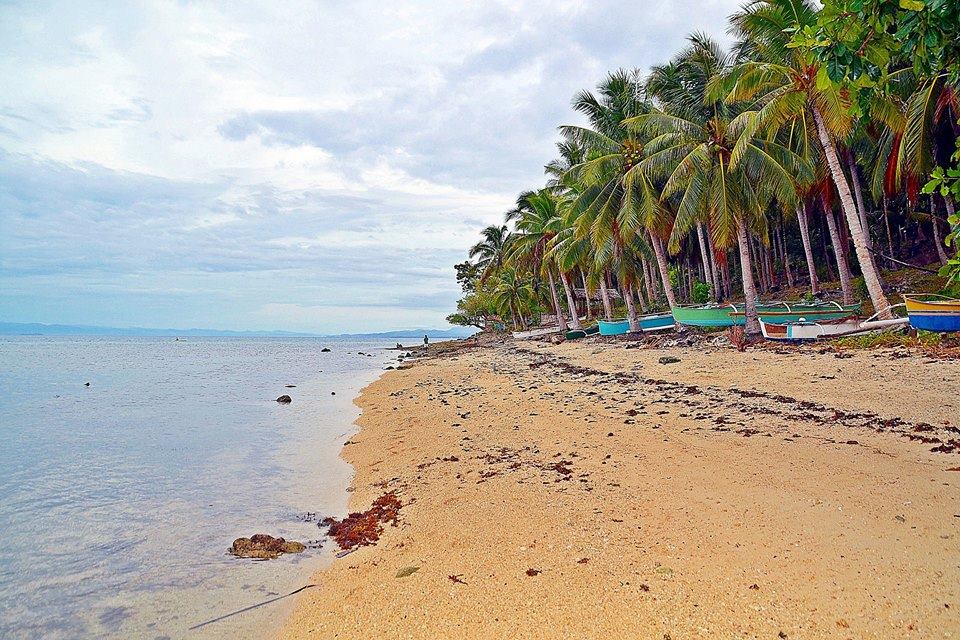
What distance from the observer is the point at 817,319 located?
725 inches

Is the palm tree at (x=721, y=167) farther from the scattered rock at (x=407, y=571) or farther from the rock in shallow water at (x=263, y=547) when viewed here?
the rock in shallow water at (x=263, y=547)

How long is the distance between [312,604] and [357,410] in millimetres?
12623

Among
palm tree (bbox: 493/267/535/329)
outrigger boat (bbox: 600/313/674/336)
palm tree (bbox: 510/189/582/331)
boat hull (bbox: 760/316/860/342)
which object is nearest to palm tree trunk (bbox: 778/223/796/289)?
outrigger boat (bbox: 600/313/674/336)

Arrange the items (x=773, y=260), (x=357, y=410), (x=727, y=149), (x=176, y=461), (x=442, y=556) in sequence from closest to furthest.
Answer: (x=442, y=556)
(x=176, y=461)
(x=357, y=410)
(x=727, y=149)
(x=773, y=260)

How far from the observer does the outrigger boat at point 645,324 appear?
27.9 metres

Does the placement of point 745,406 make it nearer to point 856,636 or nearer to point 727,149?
point 856,636

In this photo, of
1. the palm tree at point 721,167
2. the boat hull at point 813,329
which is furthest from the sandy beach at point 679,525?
the palm tree at point 721,167

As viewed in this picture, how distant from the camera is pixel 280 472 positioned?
9.30 meters

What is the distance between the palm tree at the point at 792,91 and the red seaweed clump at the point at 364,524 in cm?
1502

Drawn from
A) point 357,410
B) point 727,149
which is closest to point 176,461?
point 357,410

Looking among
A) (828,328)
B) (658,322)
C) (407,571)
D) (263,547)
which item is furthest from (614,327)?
(407,571)

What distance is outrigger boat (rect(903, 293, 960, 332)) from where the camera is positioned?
38.3ft

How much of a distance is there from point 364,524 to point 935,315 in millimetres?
13867

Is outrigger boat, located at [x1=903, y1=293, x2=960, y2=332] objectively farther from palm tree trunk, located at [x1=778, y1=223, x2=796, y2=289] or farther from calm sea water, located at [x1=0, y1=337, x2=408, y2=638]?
palm tree trunk, located at [x1=778, y1=223, x2=796, y2=289]
